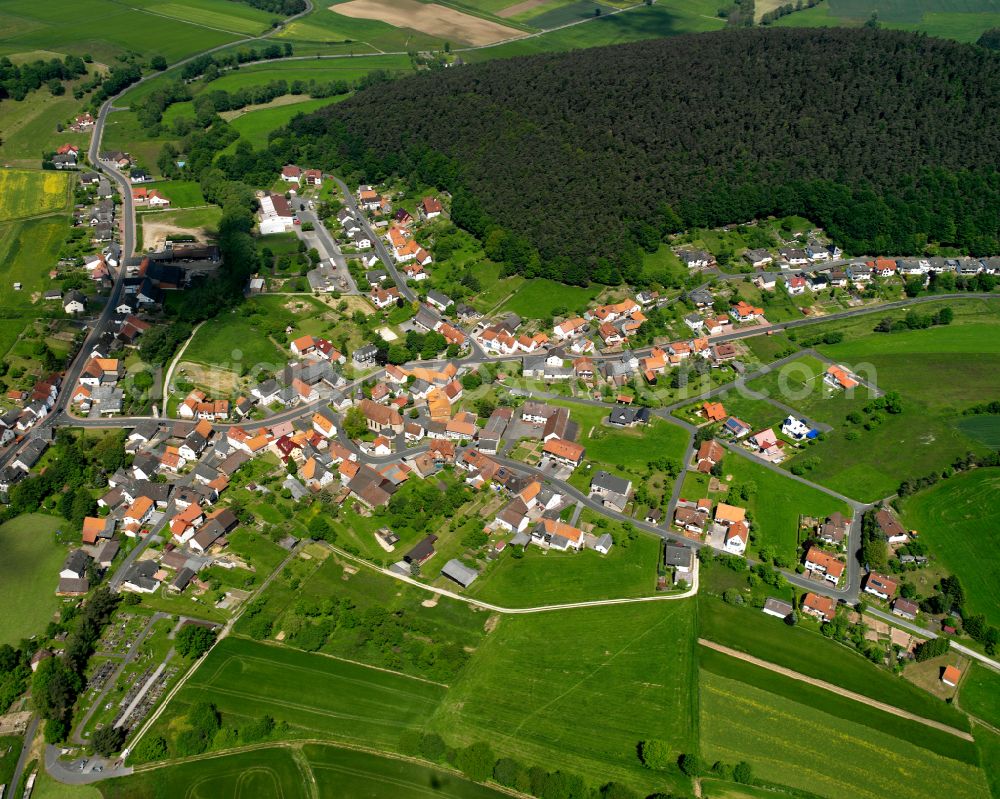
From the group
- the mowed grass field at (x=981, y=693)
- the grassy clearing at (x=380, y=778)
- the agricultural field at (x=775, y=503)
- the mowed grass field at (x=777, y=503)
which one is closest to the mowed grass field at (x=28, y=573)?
the grassy clearing at (x=380, y=778)

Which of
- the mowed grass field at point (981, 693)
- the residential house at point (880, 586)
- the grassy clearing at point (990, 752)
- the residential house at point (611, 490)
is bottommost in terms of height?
the grassy clearing at point (990, 752)

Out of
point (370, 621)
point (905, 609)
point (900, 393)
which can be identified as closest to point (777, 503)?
point (905, 609)

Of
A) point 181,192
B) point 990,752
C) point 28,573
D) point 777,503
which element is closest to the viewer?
point 990,752

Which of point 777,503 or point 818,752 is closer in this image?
point 818,752

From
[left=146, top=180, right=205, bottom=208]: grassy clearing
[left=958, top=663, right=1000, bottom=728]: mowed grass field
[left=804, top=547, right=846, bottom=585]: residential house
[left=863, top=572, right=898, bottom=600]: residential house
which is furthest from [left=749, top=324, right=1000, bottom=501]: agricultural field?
[left=146, top=180, right=205, bottom=208]: grassy clearing

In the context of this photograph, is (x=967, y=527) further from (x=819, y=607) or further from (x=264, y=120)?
(x=264, y=120)

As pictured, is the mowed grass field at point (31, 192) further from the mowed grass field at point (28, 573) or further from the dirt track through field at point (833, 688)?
the dirt track through field at point (833, 688)

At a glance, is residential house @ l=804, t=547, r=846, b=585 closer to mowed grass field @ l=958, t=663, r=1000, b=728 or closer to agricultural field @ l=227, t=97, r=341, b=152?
mowed grass field @ l=958, t=663, r=1000, b=728
